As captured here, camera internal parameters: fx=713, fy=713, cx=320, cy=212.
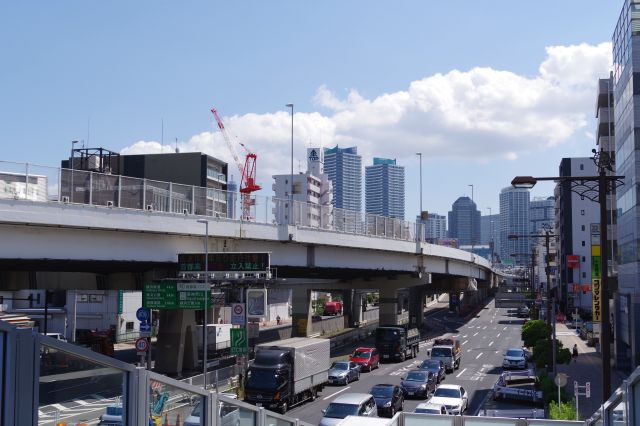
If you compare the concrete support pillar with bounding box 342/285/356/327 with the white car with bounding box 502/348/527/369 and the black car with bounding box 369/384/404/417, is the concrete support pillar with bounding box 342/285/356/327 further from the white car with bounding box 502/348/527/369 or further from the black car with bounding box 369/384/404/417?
the black car with bounding box 369/384/404/417

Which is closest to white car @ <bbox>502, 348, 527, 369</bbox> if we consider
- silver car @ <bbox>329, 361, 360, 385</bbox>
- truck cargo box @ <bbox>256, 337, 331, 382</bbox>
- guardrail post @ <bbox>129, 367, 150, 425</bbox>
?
silver car @ <bbox>329, 361, 360, 385</bbox>

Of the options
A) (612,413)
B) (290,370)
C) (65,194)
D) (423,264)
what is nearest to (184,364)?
(290,370)

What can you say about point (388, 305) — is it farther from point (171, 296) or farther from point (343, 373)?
point (171, 296)

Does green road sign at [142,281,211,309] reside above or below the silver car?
above

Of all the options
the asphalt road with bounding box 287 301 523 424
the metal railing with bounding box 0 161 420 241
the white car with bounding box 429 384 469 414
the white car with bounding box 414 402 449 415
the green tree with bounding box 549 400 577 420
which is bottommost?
the asphalt road with bounding box 287 301 523 424

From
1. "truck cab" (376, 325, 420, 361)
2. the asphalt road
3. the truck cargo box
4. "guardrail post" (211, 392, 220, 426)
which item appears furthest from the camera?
"truck cab" (376, 325, 420, 361)

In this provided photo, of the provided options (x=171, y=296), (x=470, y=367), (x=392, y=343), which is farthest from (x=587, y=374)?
(x=171, y=296)

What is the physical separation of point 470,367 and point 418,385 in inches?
679

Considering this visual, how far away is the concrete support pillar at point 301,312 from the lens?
70.6 m

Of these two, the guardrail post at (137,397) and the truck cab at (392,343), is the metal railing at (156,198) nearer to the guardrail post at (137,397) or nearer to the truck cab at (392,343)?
the truck cab at (392,343)

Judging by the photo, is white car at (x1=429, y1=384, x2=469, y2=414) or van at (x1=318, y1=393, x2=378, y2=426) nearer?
van at (x1=318, y1=393, x2=378, y2=426)

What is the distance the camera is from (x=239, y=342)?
37.9 metres

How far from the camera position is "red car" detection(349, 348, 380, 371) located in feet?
171

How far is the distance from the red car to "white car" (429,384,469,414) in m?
16.7
